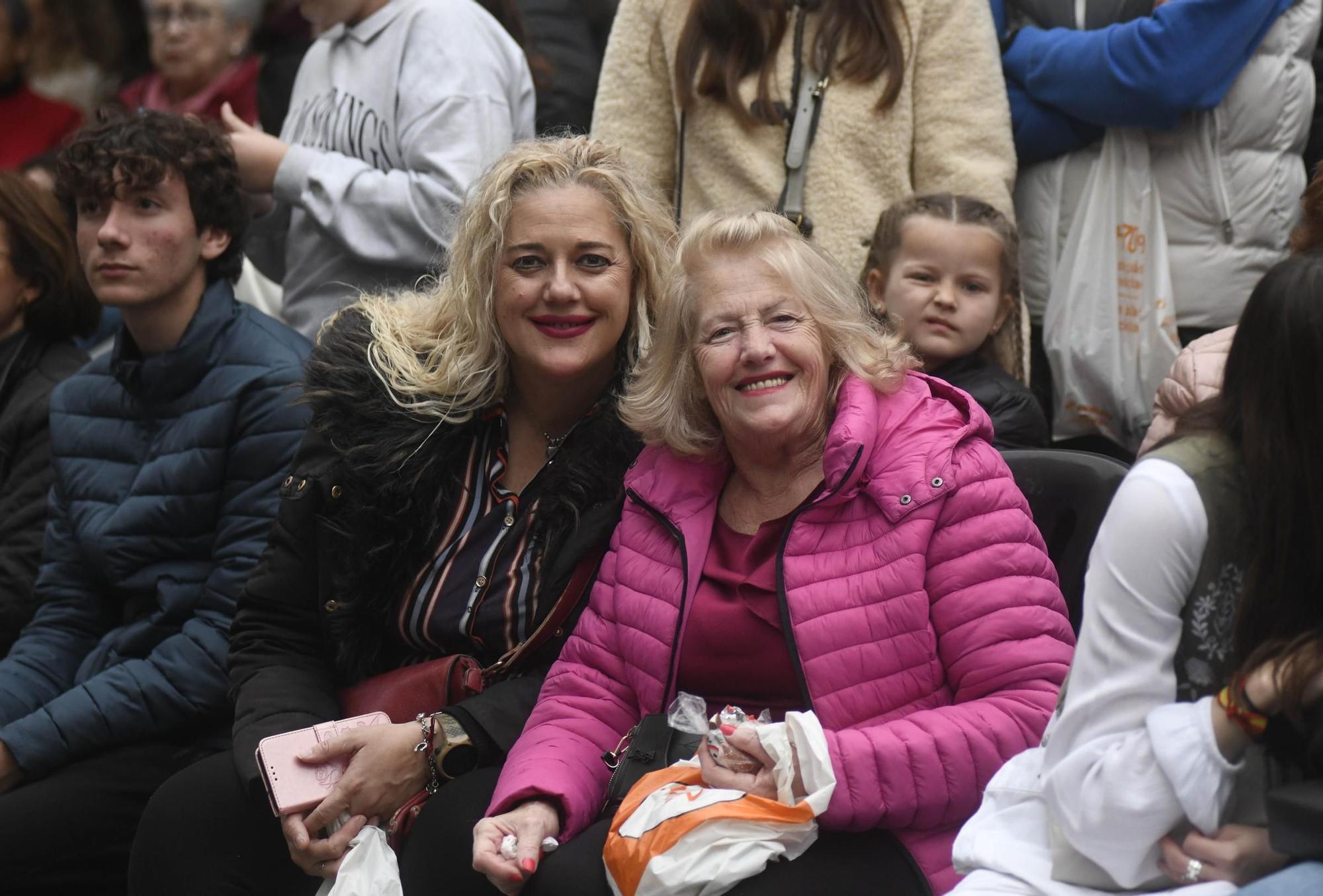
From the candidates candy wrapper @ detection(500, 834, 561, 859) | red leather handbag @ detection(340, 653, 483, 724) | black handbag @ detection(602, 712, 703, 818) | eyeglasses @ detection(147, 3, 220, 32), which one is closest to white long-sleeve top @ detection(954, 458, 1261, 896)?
black handbag @ detection(602, 712, 703, 818)

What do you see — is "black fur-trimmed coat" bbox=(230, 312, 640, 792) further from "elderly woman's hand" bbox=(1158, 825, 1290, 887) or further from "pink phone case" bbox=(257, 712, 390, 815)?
"elderly woman's hand" bbox=(1158, 825, 1290, 887)

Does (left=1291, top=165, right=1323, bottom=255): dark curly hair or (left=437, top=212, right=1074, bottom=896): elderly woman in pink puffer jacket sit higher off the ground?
(left=1291, top=165, right=1323, bottom=255): dark curly hair

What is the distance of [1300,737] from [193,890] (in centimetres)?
207

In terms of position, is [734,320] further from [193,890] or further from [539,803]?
[193,890]

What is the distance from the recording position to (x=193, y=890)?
3.10 meters

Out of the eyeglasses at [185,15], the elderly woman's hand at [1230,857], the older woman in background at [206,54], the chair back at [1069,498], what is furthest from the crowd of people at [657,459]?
the eyeglasses at [185,15]

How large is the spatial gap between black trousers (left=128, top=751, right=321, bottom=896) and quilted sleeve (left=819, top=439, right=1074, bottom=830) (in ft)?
3.96

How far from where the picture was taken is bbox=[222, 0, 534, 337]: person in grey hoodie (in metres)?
4.27

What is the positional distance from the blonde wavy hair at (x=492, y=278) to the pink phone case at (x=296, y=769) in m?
0.71

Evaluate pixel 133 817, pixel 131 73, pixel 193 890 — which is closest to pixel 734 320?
pixel 193 890

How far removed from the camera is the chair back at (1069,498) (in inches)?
124

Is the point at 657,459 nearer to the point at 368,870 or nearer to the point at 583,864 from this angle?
the point at 583,864

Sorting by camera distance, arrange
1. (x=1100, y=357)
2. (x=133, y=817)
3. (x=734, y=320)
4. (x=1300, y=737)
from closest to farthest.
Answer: (x=1300, y=737)
(x=734, y=320)
(x=133, y=817)
(x=1100, y=357)

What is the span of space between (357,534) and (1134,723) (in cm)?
169
